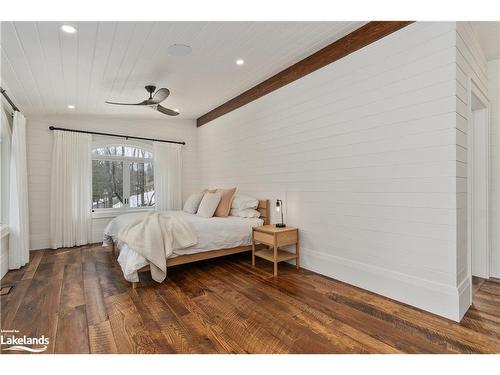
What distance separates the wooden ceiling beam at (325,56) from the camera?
2610 millimetres

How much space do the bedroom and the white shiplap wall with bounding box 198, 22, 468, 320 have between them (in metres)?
0.02

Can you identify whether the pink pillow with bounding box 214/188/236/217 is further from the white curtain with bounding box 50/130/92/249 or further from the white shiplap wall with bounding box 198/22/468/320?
the white curtain with bounding box 50/130/92/249

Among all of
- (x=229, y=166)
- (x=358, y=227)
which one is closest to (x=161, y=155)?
(x=229, y=166)

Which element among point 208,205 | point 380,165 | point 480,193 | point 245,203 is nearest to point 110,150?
point 208,205

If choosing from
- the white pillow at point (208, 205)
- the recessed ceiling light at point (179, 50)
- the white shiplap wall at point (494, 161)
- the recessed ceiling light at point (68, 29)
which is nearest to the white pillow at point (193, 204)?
the white pillow at point (208, 205)

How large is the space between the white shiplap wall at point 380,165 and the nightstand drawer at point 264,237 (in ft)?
1.59

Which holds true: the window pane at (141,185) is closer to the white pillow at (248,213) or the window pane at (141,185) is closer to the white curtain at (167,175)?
the white curtain at (167,175)

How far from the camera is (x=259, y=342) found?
1.82 metres

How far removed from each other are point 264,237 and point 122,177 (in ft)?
12.0
